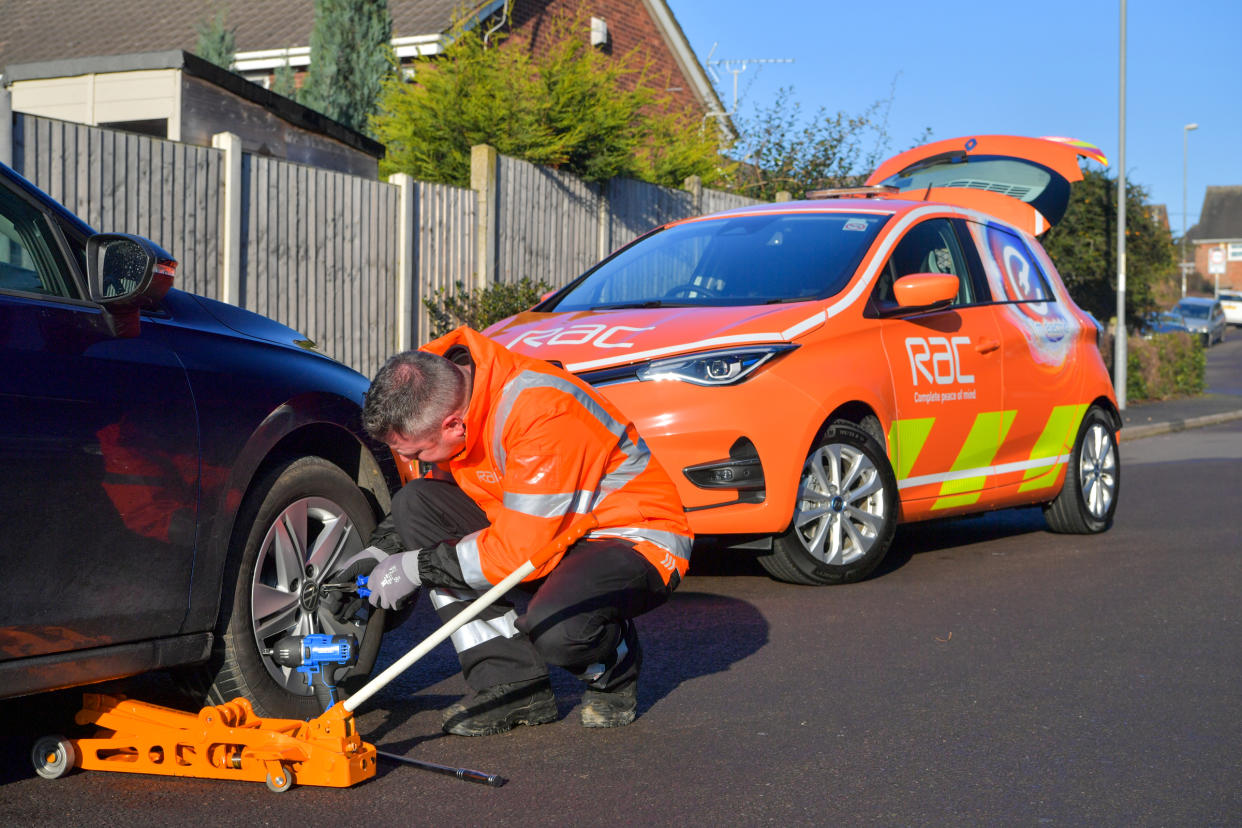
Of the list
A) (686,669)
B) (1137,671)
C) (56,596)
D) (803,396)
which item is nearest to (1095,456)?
(803,396)

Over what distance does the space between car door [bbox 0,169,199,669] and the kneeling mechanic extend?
540 millimetres

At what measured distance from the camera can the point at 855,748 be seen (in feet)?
13.3

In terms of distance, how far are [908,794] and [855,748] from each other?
1.33 ft

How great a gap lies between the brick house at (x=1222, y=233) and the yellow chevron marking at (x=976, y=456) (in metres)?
96.9

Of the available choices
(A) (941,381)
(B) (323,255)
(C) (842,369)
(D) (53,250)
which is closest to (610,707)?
(D) (53,250)

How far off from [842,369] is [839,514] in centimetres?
66

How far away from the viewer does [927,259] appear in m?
7.32

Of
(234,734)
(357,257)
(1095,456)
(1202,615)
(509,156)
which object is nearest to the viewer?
(234,734)

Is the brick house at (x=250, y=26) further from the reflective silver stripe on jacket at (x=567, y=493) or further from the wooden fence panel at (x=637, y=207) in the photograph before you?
the reflective silver stripe on jacket at (x=567, y=493)

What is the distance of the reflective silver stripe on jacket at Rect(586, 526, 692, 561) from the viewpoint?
4.05 metres

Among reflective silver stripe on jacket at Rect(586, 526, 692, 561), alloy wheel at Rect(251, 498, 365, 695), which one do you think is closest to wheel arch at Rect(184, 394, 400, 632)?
alloy wheel at Rect(251, 498, 365, 695)

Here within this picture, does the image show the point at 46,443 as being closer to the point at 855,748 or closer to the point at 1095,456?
the point at 855,748

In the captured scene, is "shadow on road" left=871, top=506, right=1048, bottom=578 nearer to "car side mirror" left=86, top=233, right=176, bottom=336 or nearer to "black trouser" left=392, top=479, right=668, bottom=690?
"black trouser" left=392, top=479, right=668, bottom=690

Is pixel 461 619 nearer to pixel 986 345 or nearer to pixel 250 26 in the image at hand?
pixel 986 345
